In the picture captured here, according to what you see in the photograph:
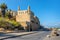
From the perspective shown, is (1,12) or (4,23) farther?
(1,12)

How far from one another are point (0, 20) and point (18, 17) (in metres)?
30.1

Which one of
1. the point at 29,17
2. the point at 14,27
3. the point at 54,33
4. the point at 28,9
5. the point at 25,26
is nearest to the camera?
the point at 54,33

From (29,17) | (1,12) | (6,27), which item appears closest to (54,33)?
(6,27)

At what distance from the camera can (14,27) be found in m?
55.9

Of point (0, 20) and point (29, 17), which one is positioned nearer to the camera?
point (0, 20)

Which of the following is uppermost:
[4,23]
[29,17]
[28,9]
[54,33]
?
[28,9]

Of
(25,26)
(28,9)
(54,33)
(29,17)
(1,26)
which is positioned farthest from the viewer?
(28,9)

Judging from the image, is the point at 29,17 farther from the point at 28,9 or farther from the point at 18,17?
the point at 28,9

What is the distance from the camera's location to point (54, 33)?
27.5m

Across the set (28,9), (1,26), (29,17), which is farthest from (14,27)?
(28,9)

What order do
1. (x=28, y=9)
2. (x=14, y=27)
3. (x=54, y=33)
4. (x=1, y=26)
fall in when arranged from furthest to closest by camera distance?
(x=28, y=9) → (x=14, y=27) → (x=1, y=26) → (x=54, y=33)

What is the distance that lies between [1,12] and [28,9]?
14.8 metres

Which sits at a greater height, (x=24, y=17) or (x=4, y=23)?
(x=24, y=17)

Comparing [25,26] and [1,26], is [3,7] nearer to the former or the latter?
[25,26]
